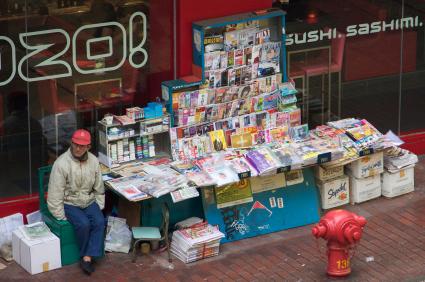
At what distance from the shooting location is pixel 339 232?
12.4 metres

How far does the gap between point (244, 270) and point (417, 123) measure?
13.9 ft

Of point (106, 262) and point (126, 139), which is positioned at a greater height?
point (126, 139)

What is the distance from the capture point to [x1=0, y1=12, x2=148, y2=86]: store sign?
1322cm

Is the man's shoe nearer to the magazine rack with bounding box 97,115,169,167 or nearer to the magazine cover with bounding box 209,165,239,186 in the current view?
the magazine rack with bounding box 97,115,169,167

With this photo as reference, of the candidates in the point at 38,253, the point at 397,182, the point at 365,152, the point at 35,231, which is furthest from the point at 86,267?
the point at 397,182

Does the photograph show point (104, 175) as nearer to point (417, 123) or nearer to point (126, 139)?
point (126, 139)

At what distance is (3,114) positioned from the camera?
1334 cm

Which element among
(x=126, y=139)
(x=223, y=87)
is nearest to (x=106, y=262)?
(x=126, y=139)

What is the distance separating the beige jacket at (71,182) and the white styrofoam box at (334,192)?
Answer: 274 cm

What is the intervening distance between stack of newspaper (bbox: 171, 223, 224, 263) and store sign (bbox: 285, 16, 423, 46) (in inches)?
109

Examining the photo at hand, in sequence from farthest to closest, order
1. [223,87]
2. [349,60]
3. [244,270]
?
[349,60], [223,87], [244,270]

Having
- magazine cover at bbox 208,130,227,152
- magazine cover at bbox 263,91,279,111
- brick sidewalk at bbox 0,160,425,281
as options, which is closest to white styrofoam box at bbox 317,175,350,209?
brick sidewalk at bbox 0,160,425,281

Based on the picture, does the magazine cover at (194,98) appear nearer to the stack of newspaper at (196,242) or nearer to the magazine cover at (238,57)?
the magazine cover at (238,57)

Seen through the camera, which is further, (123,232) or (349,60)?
(349,60)
